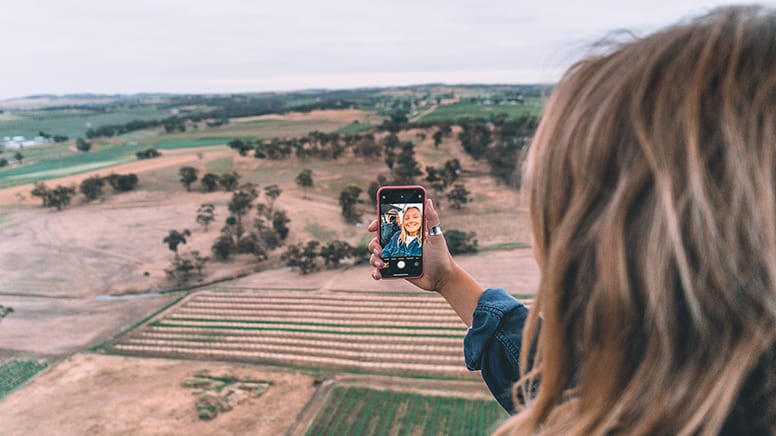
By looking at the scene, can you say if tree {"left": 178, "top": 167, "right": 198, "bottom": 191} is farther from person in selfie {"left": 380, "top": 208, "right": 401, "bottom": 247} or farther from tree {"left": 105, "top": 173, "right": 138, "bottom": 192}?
person in selfie {"left": 380, "top": 208, "right": 401, "bottom": 247}

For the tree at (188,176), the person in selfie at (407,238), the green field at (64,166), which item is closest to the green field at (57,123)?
the green field at (64,166)

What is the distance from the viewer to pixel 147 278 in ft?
87.7

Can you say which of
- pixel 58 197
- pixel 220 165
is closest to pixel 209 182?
pixel 220 165

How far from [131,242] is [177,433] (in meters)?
19.9

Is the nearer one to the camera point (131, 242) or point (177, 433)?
point (177, 433)

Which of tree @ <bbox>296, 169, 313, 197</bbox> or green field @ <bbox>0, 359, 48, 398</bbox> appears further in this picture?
tree @ <bbox>296, 169, 313, 197</bbox>

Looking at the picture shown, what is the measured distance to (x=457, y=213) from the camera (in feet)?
110

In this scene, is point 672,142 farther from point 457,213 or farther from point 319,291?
point 457,213

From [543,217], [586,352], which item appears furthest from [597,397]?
[543,217]

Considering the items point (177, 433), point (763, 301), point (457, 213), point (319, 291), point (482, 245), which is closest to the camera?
point (763, 301)

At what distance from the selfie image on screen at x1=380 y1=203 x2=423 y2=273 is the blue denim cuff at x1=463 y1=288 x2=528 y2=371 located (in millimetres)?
869

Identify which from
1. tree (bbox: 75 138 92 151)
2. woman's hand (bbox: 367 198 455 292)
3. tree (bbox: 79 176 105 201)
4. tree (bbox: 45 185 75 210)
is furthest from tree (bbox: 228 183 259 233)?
tree (bbox: 75 138 92 151)

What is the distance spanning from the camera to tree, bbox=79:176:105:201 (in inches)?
1507

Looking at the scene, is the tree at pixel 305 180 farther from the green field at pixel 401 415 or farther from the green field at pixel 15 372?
the green field at pixel 401 415
